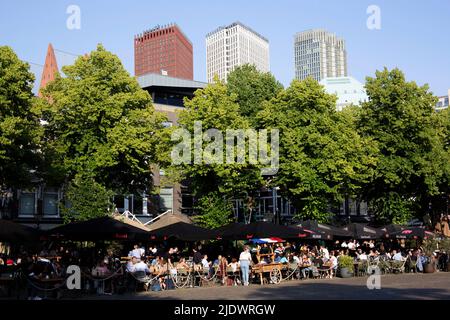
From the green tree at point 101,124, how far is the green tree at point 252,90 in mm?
12540

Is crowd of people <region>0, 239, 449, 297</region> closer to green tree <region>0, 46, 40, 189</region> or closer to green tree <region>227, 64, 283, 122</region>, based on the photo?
green tree <region>0, 46, 40, 189</region>

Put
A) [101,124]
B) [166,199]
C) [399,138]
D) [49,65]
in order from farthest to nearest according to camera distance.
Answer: [49,65] < [166,199] < [399,138] < [101,124]

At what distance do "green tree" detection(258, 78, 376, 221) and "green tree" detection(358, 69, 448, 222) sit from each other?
1.62 m

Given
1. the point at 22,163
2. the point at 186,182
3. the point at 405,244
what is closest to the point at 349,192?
the point at 405,244

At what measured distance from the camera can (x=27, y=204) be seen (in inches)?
1742

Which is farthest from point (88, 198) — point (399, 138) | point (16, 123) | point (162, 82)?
point (399, 138)

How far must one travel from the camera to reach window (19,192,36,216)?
43875mm

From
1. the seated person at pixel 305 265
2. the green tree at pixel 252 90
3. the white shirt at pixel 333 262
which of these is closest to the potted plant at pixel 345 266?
the white shirt at pixel 333 262

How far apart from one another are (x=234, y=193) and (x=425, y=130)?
14.8 meters

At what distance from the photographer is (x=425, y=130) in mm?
45094

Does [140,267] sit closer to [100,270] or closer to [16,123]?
[100,270]

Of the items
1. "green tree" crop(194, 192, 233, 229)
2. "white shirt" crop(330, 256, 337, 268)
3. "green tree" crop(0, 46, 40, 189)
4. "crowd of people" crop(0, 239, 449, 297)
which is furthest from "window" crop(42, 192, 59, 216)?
"white shirt" crop(330, 256, 337, 268)

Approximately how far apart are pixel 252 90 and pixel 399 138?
1295 centimetres

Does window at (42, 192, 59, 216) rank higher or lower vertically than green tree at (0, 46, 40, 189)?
lower
